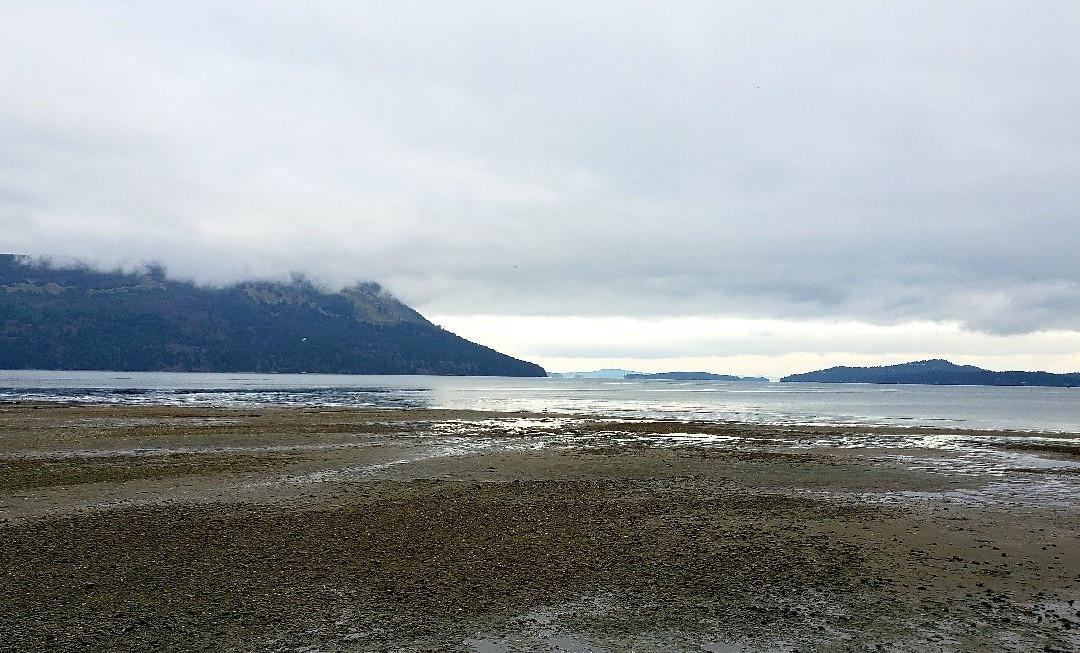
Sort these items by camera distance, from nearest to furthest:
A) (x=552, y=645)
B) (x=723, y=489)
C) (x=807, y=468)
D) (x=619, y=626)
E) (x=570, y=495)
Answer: (x=552, y=645)
(x=619, y=626)
(x=570, y=495)
(x=723, y=489)
(x=807, y=468)

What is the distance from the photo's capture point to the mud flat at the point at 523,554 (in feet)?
41.3

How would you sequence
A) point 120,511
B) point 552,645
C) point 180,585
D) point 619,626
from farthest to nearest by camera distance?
point 120,511, point 180,585, point 619,626, point 552,645

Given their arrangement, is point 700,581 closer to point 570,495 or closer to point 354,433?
point 570,495

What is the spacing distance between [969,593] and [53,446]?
4441cm

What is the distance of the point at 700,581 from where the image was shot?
1573cm

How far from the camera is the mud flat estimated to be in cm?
1260

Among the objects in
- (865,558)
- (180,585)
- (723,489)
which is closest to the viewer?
(180,585)

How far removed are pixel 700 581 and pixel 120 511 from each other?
18.3m

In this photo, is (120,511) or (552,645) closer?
(552,645)

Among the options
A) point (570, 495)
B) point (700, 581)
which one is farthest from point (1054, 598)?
point (570, 495)

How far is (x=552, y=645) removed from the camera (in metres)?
12.1

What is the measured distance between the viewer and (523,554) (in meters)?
17.8

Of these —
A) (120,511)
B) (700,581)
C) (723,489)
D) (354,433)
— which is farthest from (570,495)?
(354,433)

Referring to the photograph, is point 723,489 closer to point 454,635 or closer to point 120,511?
point 454,635
